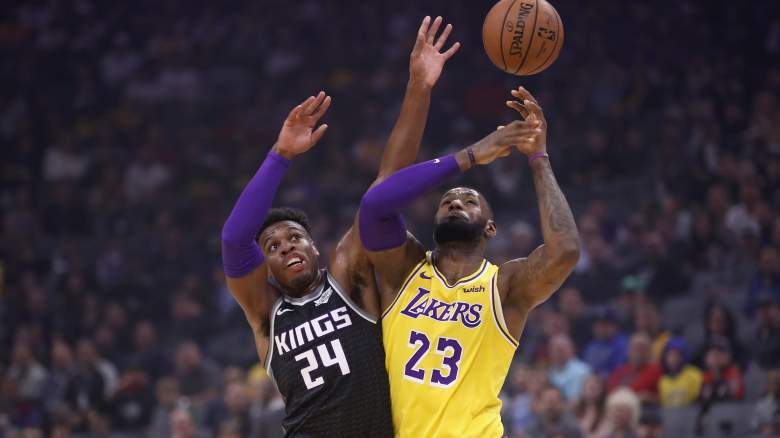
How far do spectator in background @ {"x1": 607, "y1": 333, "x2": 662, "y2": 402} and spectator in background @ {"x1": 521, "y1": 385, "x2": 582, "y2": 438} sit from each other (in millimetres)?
548

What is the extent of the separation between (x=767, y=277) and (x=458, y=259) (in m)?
5.32

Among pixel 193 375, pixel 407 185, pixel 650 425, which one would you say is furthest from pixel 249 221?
pixel 193 375

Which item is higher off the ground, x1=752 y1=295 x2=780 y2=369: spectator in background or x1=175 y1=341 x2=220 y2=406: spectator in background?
x1=175 y1=341 x2=220 y2=406: spectator in background

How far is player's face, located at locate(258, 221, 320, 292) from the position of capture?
5.21 m

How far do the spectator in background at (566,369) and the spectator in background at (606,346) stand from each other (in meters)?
0.17

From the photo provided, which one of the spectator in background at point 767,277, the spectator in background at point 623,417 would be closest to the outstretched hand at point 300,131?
the spectator in background at point 623,417

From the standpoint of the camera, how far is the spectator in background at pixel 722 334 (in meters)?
8.85

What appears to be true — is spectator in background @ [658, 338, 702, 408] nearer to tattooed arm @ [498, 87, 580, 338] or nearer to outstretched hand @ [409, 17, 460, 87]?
tattooed arm @ [498, 87, 580, 338]

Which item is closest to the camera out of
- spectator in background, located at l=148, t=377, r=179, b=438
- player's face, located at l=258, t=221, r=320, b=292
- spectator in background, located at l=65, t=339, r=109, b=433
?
player's face, located at l=258, t=221, r=320, b=292

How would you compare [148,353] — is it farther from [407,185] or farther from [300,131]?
[407,185]

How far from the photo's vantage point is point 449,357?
16.0 feet

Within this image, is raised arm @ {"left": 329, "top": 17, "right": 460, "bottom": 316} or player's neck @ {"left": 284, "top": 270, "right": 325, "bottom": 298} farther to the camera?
player's neck @ {"left": 284, "top": 270, "right": 325, "bottom": 298}

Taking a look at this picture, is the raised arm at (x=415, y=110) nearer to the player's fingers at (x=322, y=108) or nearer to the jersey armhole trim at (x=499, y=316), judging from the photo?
the player's fingers at (x=322, y=108)

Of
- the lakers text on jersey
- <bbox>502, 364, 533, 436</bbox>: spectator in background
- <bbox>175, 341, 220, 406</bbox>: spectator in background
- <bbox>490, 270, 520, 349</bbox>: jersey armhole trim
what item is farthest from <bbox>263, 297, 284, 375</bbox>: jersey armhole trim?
<bbox>175, 341, 220, 406</bbox>: spectator in background
